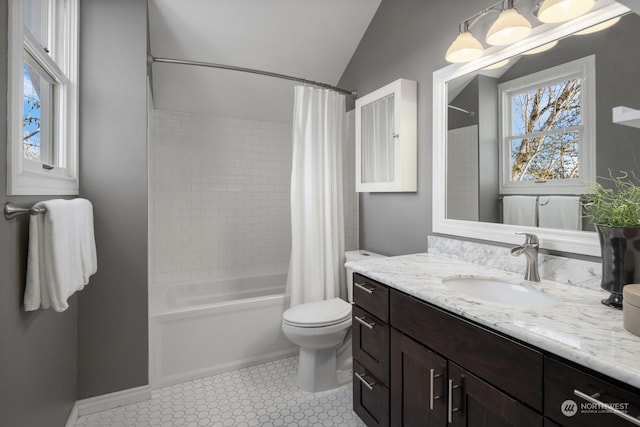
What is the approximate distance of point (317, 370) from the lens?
2023mm

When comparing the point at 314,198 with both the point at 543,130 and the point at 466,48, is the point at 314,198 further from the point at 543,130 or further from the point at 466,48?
the point at 543,130

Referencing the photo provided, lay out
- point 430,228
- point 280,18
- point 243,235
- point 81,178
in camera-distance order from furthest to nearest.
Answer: point 243,235 → point 280,18 → point 430,228 → point 81,178

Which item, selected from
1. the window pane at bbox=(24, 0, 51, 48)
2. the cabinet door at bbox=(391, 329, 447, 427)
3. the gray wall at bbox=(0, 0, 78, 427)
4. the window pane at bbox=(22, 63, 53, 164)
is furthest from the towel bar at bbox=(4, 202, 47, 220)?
the cabinet door at bbox=(391, 329, 447, 427)

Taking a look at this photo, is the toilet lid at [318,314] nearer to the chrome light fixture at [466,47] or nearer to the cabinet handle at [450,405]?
the cabinet handle at [450,405]

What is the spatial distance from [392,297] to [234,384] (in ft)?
4.49

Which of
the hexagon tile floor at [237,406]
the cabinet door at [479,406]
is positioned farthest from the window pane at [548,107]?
the hexagon tile floor at [237,406]

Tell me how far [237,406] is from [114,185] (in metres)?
1.46

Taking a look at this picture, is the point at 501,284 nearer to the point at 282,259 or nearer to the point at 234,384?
the point at 234,384

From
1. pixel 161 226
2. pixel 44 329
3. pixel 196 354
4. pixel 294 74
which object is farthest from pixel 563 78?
pixel 161 226

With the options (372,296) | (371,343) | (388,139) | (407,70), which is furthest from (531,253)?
(407,70)

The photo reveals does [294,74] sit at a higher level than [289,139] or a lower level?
higher

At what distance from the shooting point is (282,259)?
11.7ft

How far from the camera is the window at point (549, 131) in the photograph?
1.24 meters

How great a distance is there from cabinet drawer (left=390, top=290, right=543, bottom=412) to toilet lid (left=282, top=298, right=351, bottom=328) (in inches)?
28.4
